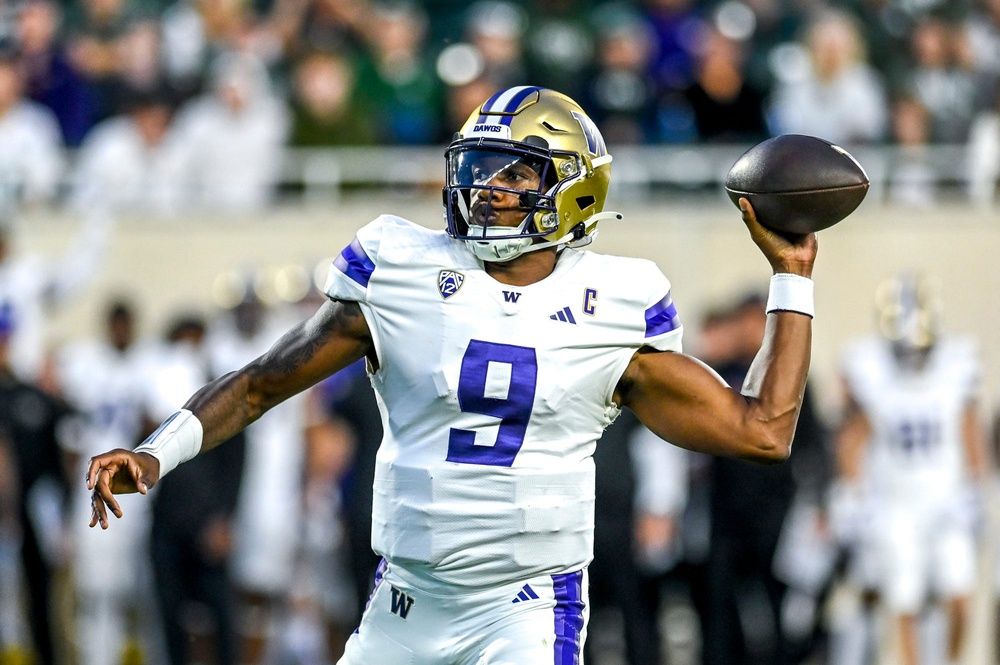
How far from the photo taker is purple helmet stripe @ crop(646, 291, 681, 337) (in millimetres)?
4234

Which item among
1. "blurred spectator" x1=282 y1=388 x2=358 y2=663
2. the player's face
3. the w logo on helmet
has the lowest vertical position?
"blurred spectator" x1=282 y1=388 x2=358 y2=663

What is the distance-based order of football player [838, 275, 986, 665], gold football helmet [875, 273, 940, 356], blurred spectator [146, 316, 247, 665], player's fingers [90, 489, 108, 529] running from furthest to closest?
gold football helmet [875, 273, 940, 356], football player [838, 275, 986, 665], blurred spectator [146, 316, 247, 665], player's fingers [90, 489, 108, 529]

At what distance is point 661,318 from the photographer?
4254 mm

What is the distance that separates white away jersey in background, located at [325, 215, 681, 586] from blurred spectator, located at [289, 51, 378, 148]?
22.0 ft

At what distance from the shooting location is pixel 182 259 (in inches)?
444

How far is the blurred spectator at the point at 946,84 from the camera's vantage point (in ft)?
34.9

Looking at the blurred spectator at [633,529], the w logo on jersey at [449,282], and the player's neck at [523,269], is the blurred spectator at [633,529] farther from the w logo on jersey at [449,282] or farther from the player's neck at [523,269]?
the w logo on jersey at [449,282]

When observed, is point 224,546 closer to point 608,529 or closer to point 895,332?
point 608,529

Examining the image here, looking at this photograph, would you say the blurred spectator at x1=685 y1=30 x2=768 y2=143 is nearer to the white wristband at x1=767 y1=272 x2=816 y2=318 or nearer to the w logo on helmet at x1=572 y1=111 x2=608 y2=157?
the w logo on helmet at x1=572 y1=111 x2=608 y2=157

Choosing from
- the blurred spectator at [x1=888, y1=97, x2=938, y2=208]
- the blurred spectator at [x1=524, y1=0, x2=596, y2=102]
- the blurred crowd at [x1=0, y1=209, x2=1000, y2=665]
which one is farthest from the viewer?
the blurred spectator at [x1=524, y1=0, x2=596, y2=102]

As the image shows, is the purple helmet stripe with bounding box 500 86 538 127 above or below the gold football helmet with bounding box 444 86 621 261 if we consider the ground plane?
above

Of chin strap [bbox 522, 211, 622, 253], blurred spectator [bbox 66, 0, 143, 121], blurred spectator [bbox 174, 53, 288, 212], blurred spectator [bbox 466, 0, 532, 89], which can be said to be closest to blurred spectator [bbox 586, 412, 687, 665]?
blurred spectator [bbox 466, 0, 532, 89]

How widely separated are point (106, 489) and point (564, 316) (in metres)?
1.07

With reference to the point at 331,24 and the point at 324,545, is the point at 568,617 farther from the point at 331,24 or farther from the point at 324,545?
the point at 331,24
